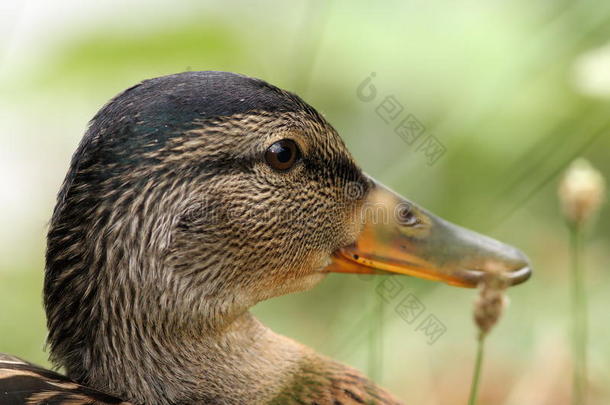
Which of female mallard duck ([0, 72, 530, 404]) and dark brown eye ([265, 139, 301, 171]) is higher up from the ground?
dark brown eye ([265, 139, 301, 171])

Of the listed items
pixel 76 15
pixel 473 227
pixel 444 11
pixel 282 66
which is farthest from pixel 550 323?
pixel 76 15

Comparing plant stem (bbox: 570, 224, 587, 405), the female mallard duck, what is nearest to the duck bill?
the female mallard duck

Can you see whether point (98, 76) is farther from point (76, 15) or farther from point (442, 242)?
point (442, 242)

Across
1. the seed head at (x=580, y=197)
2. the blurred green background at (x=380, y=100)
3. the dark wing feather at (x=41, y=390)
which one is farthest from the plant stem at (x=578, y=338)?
the dark wing feather at (x=41, y=390)

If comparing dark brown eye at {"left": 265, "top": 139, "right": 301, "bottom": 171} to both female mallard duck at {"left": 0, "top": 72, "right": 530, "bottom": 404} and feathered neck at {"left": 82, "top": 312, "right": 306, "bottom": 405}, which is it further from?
feathered neck at {"left": 82, "top": 312, "right": 306, "bottom": 405}

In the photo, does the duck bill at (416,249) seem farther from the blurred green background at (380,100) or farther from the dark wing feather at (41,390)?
the blurred green background at (380,100)

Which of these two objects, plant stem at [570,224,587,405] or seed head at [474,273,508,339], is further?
plant stem at [570,224,587,405]

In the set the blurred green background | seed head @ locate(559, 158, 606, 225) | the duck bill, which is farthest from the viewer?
the blurred green background
